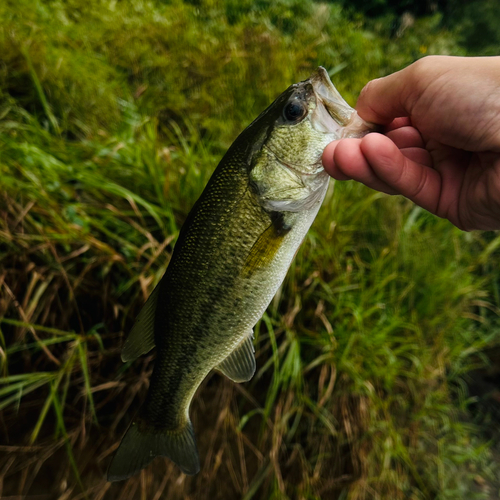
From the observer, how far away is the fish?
3.85 ft

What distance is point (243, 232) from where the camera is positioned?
1.17m

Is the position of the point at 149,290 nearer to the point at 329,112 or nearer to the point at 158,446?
the point at 158,446

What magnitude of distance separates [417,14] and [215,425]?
23.0 ft

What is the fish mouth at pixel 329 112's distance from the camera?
119cm

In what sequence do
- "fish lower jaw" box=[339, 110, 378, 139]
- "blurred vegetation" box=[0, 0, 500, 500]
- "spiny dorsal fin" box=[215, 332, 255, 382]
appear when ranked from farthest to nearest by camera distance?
"blurred vegetation" box=[0, 0, 500, 500], "spiny dorsal fin" box=[215, 332, 255, 382], "fish lower jaw" box=[339, 110, 378, 139]

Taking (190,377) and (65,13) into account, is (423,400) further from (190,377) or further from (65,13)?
(65,13)

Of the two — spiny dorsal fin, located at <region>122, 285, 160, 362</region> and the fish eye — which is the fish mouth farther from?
spiny dorsal fin, located at <region>122, 285, 160, 362</region>

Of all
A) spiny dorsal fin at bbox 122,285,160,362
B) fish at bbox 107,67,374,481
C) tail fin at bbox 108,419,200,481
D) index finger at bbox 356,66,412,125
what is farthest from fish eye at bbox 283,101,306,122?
tail fin at bbox 108,419,200,481

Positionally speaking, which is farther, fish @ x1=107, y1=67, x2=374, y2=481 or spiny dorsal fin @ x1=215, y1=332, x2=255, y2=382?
spiny dorsal fin @ x1=215, y1=332, x2=255, y2=382

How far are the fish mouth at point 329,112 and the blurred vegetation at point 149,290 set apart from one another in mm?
1172

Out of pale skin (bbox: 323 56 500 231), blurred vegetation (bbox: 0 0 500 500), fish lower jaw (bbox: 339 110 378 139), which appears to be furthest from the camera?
blurred vegetation (bbox: 0 0 500 500)

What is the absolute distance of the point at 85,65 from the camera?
2.98 m

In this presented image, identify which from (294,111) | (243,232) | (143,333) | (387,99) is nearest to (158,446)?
(143,333)

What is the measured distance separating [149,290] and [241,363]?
2.92 feet
